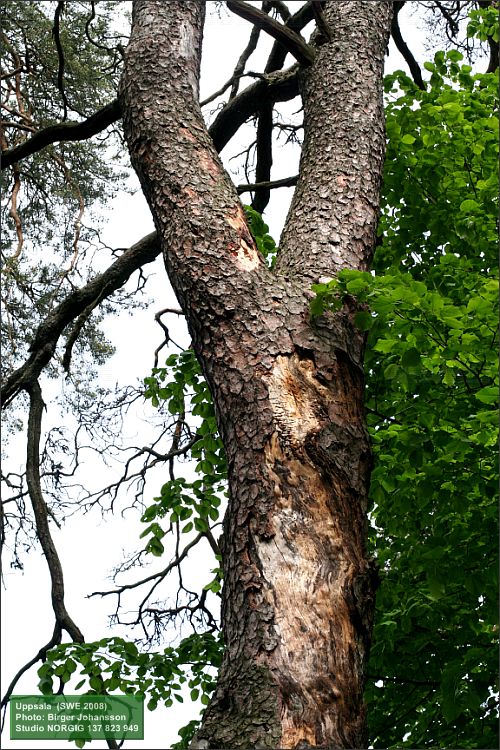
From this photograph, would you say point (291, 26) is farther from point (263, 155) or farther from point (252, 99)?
point (263, 155)

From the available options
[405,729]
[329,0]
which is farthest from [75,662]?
[329,0]

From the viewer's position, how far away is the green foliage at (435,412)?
9.23ft

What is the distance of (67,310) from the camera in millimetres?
4969

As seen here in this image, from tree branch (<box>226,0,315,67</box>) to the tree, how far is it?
0.5 inches

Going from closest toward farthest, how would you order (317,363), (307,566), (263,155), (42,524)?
(307,566) < (317,363) < (42,524) < (263,155)

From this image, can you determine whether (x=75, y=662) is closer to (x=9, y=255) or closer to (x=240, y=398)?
(x=240, y=398)

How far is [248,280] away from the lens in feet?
9.75

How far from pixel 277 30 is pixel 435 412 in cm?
192

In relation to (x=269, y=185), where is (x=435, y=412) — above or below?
below

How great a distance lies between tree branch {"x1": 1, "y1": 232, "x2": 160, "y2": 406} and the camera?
4832 millimetres

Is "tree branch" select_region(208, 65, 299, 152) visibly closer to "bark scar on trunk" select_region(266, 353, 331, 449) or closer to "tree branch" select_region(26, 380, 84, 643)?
"tree branch" select_region(26, 380, 84, 643)

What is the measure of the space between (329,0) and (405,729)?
144 inches

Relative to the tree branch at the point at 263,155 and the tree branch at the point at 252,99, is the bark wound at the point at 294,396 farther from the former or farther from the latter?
the tree branch at the point at 263,155
